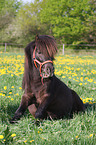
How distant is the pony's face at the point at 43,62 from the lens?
2.17 m

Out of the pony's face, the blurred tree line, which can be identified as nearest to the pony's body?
the pony's face

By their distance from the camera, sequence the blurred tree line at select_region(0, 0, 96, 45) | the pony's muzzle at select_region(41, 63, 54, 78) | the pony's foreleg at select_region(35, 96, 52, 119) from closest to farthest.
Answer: the pony's muzzle at select_region(41, 63, 54, 78)
the pony's foreleg at select_region(35, 96, 52, 119)
the blurred tree line at select_region(0, 0, 96, 45)

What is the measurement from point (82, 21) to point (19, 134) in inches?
1318

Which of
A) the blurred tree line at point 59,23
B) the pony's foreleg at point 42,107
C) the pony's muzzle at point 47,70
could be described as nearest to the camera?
the pony's muzzle at point 47,70

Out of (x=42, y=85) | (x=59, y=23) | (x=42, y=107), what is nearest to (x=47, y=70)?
(x=42, y=85)

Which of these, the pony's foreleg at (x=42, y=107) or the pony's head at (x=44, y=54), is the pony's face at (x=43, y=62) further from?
the pony's foreleg at (x=42, y=107)

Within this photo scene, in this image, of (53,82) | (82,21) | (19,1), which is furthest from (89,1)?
(53,82)

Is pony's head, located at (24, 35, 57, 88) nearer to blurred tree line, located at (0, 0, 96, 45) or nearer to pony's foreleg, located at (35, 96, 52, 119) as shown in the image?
pony's foreleg, located at (35, 96, 52, 119)

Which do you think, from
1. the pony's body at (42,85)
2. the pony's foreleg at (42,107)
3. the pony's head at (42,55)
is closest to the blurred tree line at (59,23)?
the pony's body at (42,85)

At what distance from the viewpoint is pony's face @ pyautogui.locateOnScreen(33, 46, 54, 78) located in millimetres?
2171

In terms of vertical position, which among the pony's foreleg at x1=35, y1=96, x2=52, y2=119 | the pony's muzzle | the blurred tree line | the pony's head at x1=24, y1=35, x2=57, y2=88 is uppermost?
the blurred tree line

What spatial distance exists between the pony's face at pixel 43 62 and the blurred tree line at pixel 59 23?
30734mm

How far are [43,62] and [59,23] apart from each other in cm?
3369

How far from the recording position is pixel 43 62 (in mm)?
2242
